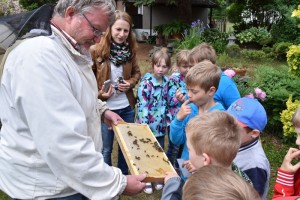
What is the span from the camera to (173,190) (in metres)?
2.11

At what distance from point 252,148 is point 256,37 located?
13933 mm

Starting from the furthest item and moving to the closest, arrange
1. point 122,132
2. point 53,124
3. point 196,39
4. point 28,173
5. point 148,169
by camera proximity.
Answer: point 196,39, point 122,132, point 148,169, point 28,173, point 53,124

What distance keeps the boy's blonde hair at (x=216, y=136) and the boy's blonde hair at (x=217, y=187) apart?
0.49 metres

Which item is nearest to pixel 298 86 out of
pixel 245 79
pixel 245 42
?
pixel 245 79

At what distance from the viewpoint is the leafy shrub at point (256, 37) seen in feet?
49.8

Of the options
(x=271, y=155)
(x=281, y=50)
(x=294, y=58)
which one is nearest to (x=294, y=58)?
(x=294, y=58)

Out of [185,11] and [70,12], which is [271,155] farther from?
[185,11]

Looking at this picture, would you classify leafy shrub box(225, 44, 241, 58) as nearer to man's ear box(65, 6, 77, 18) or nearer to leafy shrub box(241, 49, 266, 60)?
leafy shrub box(241, 49, 266, 60)

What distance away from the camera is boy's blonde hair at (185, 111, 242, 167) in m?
2.10

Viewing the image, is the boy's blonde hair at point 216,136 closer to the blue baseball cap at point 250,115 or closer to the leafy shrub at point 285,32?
the blue baseball cap at point 250,115

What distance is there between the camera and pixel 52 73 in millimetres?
1831

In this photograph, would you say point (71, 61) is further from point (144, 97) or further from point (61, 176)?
point (144, 97)

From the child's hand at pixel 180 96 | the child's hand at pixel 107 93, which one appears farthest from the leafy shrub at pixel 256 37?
the child's hand at pixel 107 93

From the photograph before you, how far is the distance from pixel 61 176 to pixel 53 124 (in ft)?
1.02
